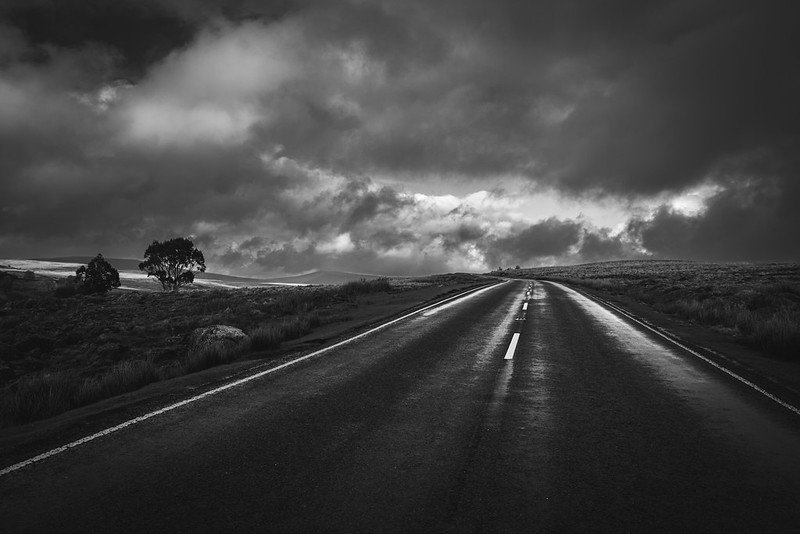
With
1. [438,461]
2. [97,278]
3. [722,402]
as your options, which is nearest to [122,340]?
[438,461]

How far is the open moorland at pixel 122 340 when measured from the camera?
7133 mm

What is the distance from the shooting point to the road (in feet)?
→ 10.2

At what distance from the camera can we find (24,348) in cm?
1511

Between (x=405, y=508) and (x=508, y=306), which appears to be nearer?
(x=405, y=508)

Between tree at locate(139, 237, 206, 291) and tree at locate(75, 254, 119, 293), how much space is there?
161 inches

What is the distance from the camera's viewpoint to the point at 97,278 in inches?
2178

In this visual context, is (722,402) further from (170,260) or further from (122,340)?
(170,260)

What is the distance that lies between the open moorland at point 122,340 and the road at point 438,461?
2.68m

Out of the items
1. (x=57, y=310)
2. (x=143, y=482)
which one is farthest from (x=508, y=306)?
(x=57, y=310)

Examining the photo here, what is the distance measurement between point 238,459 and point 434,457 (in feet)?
6.17

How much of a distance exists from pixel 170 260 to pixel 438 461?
68.4 metres

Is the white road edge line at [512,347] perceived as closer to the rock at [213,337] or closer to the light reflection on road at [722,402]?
the light reflection on road at [722,402]

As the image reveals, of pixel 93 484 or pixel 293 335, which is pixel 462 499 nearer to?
pixel 93 484

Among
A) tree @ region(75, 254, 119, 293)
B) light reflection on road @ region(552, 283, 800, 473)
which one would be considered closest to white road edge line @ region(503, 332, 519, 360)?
light reflection on road @ region(552, 283, 800, 473)
